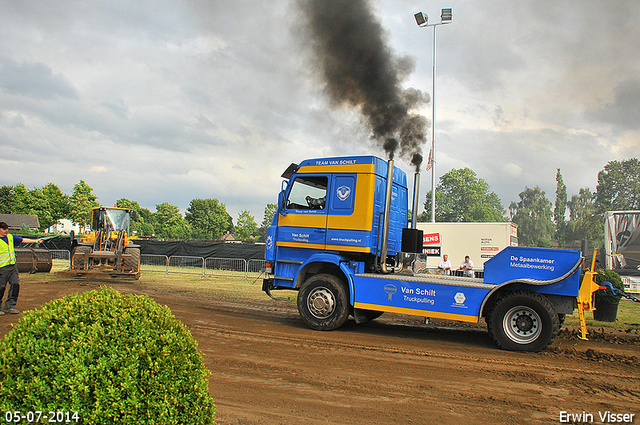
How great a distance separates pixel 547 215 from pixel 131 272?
365 feet

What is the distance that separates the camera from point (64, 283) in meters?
15.1

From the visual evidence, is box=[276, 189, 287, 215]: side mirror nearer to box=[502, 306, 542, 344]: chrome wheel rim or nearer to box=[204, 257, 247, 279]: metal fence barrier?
box=[502, 306, 542, 344]: chrome wheel rim

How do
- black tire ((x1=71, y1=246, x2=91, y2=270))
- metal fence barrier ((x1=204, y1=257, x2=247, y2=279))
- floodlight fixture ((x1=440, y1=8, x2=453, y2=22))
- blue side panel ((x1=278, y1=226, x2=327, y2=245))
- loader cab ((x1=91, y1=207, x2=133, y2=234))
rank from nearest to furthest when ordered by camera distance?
blue side panel ((x1=278, y1=226, x2=327, y2=245)), black tire ((x1=71, y1=246, x2=91, y2=270)), loader cab ((x1=91, y1=207, x2=133, y2=234)), metal fence barrier ((x1=204, y1=257, x2=247, y2=279)), floodlight fixture ((x1=440, y1=8, x2=453, y2=22))

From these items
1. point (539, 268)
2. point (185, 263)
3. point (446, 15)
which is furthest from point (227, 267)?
point (446, 15)

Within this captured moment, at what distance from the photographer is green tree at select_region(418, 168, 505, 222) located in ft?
249

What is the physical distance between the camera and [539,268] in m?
6.96

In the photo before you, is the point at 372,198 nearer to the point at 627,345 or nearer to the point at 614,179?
the point at 627,345

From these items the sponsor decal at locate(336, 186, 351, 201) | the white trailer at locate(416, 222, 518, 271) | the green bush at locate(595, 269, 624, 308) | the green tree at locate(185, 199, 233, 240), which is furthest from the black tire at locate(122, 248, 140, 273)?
the green tree at locate(185, 199, 233, 240)

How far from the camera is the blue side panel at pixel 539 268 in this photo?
22.4 ft

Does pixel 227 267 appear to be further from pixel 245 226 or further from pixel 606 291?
pixel 245 226

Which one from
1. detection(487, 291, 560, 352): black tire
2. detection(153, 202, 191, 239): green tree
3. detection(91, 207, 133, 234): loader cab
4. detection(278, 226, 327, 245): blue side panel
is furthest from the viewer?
detection(153, 202, 191, 239): green tree

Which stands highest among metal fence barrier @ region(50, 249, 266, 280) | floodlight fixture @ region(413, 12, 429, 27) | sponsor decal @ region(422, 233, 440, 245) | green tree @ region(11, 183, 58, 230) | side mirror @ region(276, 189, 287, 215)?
floodlight fixture @ region(413, 12, 429, 27)

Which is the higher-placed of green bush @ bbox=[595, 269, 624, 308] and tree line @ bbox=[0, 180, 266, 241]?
tree line @ bbox=[0, 180, 266, 241]

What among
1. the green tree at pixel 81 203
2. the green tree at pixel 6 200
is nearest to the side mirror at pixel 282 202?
the green tree at pixel 81 203
